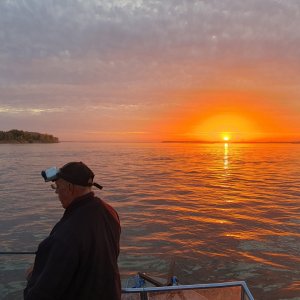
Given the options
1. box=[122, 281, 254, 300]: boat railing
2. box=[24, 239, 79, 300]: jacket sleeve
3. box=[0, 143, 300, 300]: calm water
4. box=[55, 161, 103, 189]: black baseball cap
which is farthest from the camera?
box=[0, 143, 300, 300]: calm water

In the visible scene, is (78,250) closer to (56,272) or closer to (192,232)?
(56,272)

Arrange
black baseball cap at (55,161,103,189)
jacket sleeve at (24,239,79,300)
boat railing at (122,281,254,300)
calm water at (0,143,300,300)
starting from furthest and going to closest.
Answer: calm water at (0,143,300,300) → boat railing at (122,281,254,300) → black baseball cap at (55,161,103,189) → jacket sleeve at (24,239,79,300)

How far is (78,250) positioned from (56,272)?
0.83ft

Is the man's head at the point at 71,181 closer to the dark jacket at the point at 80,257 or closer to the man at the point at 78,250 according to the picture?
the man at the point at 78,250

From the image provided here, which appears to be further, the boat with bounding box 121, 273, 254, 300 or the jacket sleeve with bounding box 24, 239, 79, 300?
the boat with bounding box 121, 273, 254, 300

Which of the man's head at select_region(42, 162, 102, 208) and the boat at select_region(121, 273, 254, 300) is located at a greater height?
the man's head at select_region(42, 162, 102, 208)

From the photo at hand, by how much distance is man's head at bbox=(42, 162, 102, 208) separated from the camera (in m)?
3.50

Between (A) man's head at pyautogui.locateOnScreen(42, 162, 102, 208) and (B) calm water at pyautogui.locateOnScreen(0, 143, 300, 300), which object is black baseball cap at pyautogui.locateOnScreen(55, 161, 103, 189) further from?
(B) calm water at pyautogui.locateOnScreen(0, 143, 300, 300)

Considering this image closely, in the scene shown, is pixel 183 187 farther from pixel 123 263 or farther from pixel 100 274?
pixel 100 274

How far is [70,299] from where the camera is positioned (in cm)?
328

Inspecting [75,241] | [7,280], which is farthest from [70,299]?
[7,280]

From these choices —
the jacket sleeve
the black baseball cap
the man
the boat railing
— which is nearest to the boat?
the boat railing

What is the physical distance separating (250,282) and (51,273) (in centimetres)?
745

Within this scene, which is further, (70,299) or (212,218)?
(212,218)
